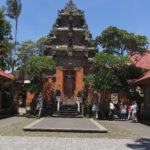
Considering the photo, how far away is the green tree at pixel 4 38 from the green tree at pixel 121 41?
32.6ft

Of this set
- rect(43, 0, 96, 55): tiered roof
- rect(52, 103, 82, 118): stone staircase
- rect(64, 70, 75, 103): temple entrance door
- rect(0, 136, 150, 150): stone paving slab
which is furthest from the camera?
rect(43, 0, 96, 55): tiered roof

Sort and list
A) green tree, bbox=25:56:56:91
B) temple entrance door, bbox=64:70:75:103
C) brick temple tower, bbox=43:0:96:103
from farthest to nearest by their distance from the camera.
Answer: temple entrance door, bbox=64:70:75:103
brick temple tower, bbox=43:0:96:103
green tree, bbox=25:56:56:91

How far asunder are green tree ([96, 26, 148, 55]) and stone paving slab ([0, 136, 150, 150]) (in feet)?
64.3

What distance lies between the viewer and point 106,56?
22.8 m

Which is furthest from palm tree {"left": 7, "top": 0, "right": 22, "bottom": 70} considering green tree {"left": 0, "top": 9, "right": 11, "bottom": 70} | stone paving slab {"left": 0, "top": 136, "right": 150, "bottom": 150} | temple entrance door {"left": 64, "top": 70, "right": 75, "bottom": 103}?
stone paving slab {"left": 0, "top": 136, "right": 150, "bottom": 150}

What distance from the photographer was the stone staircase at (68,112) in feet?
78.0

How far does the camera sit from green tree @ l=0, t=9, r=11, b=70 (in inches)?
1185

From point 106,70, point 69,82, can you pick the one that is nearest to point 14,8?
point 69,82

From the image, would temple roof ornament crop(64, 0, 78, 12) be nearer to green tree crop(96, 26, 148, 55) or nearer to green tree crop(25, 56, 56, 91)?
green tree crop(96, 26, 148, 55)

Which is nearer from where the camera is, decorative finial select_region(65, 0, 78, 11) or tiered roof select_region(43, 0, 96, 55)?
tiered roof select_region(43, 0, 96, 55)

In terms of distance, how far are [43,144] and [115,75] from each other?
47.7 ft

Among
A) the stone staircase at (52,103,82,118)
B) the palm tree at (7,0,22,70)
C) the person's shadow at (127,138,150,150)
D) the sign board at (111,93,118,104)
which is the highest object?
the palm tree at (7,0,22,70)

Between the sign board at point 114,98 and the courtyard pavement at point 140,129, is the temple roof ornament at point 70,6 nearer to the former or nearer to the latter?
the sign board at point 114,98

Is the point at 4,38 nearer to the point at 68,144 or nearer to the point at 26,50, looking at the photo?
the point at 26,50
